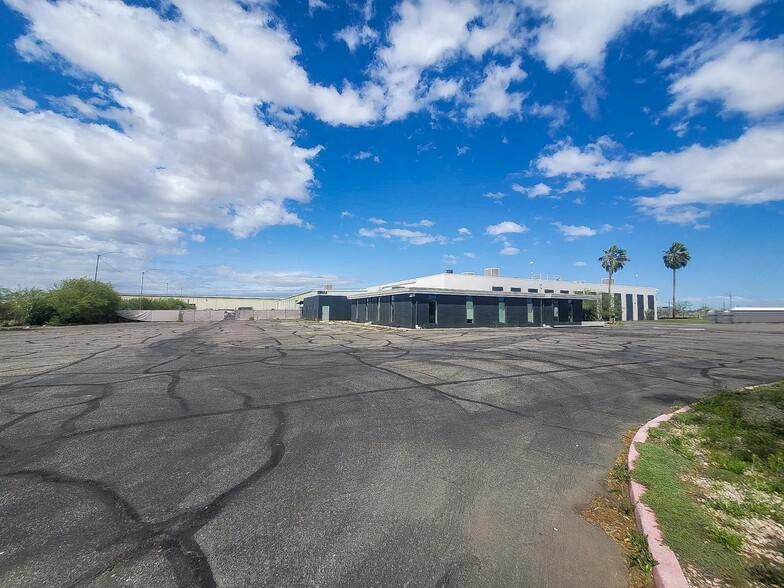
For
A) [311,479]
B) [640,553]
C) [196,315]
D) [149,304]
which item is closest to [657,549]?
[640,553]

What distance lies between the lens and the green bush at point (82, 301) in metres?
44.5

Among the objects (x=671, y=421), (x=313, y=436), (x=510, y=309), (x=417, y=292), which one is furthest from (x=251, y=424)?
(x=510, y=309)

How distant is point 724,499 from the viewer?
12.7 feet

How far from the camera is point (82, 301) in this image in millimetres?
45812

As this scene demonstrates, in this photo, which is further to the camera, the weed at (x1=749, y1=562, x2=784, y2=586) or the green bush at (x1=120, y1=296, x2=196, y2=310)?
the green bush at (x1=120, y1=296, x2=196, y2=310)

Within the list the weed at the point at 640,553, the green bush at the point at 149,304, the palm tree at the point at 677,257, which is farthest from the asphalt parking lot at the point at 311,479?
the palm tree at the point at 677,257

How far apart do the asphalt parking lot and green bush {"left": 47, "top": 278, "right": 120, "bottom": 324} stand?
148 feet

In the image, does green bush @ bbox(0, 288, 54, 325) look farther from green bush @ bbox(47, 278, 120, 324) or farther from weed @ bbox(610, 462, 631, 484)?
weed @ bbox(610, 462, 631, 484)

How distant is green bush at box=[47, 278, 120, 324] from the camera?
4450cm

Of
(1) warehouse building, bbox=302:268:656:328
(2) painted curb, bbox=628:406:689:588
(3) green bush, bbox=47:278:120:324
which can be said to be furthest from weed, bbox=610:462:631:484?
(3) green bush, bbox=47:278:120:324

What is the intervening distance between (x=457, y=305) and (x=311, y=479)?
105ft

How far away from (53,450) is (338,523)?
4.53m

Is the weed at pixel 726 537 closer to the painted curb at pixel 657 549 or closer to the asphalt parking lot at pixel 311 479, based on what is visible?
the painted curb at pixel 657 549

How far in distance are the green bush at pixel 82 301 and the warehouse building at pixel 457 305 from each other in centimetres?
2835
